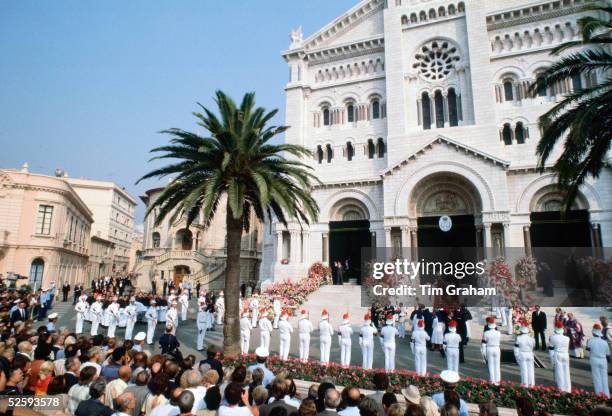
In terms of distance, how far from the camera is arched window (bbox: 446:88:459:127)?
90.9ft

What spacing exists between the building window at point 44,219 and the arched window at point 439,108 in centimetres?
3266

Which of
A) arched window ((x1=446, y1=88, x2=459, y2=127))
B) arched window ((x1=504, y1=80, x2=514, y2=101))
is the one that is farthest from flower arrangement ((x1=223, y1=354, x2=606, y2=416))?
arched window ((x1=504, y1=80, x2=514, y2=101))

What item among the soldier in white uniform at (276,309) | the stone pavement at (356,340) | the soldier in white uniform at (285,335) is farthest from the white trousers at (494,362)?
the soldier in white uniform at (276,309)

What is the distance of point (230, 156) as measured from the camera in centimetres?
1314

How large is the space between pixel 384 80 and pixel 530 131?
11.1 m

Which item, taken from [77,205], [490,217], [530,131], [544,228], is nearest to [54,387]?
[490,217]

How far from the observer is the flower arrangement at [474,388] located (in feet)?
27.3

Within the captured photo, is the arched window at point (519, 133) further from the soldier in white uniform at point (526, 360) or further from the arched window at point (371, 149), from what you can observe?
the soldier in white uniform at point (526, 360)

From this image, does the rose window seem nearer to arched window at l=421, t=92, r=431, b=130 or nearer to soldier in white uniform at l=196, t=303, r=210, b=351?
arched window at l=421, t=92, r=431, b=130

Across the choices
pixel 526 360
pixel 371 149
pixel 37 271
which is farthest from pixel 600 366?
pixel 37 271

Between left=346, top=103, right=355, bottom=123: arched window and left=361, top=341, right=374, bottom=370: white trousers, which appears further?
left=346, top=103, right=355, bottom=123: arched window

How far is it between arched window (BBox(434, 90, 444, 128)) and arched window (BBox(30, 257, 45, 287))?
34433 mm

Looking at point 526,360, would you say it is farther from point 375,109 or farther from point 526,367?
point 375,109

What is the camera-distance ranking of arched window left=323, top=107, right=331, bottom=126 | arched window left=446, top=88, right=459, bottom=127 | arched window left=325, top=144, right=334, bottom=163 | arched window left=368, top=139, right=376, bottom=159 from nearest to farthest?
arched window left=446, top=88, right=459, bottom=127 < arched window left=368, top=139, right=376, bottom=159 < arched window left=325, top=144, right=334, bottom=163 < arched window left=323, top=107, right=331, bottom=126
